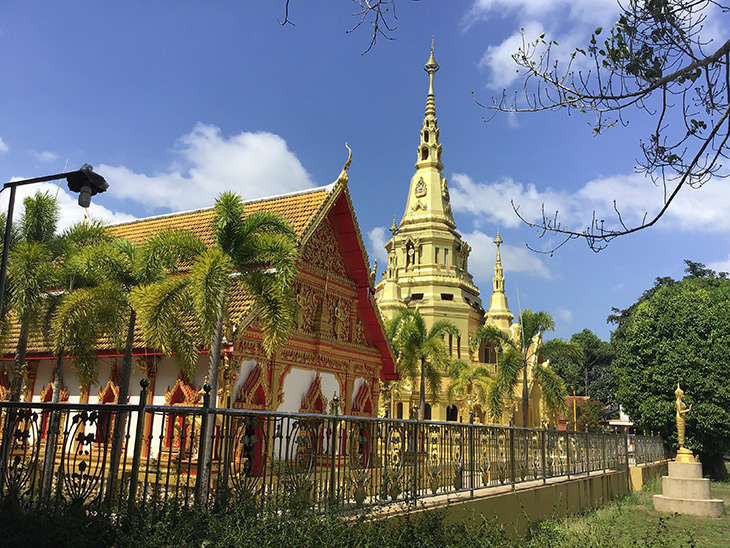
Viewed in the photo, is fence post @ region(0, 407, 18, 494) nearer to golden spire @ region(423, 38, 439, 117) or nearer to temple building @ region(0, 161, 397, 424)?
temple building @ region(0, 161, 397, 424)

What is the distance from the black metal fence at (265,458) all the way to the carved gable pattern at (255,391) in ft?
7.13

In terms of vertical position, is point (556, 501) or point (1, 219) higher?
point (1, 219)

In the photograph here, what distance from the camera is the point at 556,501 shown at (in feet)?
43.0

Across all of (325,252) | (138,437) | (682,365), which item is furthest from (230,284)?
(682,365)

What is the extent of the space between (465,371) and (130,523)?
3110 centimetres

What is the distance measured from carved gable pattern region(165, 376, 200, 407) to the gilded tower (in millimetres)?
34899

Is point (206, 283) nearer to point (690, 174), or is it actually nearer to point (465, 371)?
point (690, 174)

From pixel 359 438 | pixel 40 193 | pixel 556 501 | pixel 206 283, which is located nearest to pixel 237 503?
pixel 359 438

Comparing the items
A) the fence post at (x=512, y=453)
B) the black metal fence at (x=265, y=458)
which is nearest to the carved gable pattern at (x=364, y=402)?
the black metal fence at (x=265, y=458)

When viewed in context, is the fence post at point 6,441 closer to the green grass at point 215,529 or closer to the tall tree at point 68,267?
the green grass at point 215,529

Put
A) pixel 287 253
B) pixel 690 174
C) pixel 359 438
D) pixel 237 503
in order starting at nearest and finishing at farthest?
pixel 690 174
pixel 237 503
pixel 359 438
pixel 287 253

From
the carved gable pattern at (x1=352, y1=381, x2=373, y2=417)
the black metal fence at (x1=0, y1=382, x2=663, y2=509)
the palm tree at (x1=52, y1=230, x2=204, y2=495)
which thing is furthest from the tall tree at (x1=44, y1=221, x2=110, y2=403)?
the carved gable pattern at (x1=352, y1=381, x2=373, y2=417)

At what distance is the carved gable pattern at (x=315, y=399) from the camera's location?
16406 millimetres

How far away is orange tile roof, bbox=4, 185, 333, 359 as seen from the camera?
14.8 m
